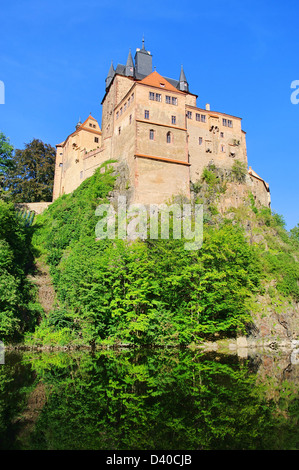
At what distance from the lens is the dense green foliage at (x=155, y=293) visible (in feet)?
79.8

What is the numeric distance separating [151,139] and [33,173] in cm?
2368

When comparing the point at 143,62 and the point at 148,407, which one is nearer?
the point at 148,407

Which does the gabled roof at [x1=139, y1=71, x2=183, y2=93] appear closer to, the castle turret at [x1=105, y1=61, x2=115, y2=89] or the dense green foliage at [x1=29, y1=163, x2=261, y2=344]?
the castle turret at [x1=105, y1=61, x2=115, y2=89]

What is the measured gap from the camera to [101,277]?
82.4ft

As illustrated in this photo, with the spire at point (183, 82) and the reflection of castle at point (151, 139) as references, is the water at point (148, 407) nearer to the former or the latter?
the reflection of castle at point (151, 139)

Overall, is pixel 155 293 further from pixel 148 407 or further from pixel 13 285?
pixel 148 407

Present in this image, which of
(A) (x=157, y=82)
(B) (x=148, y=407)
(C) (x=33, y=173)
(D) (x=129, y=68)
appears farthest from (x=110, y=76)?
(B) (x=148, y=407)

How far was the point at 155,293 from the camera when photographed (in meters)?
25.5

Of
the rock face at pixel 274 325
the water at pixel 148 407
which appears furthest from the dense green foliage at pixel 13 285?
the rock face at pixel 274 325

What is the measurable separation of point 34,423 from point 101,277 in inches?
652

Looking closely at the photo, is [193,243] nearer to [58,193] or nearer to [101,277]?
[101,277]

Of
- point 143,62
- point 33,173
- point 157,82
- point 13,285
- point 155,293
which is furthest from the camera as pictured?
point 33,173

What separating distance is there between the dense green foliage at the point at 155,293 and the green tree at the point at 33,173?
26644 millimetres
